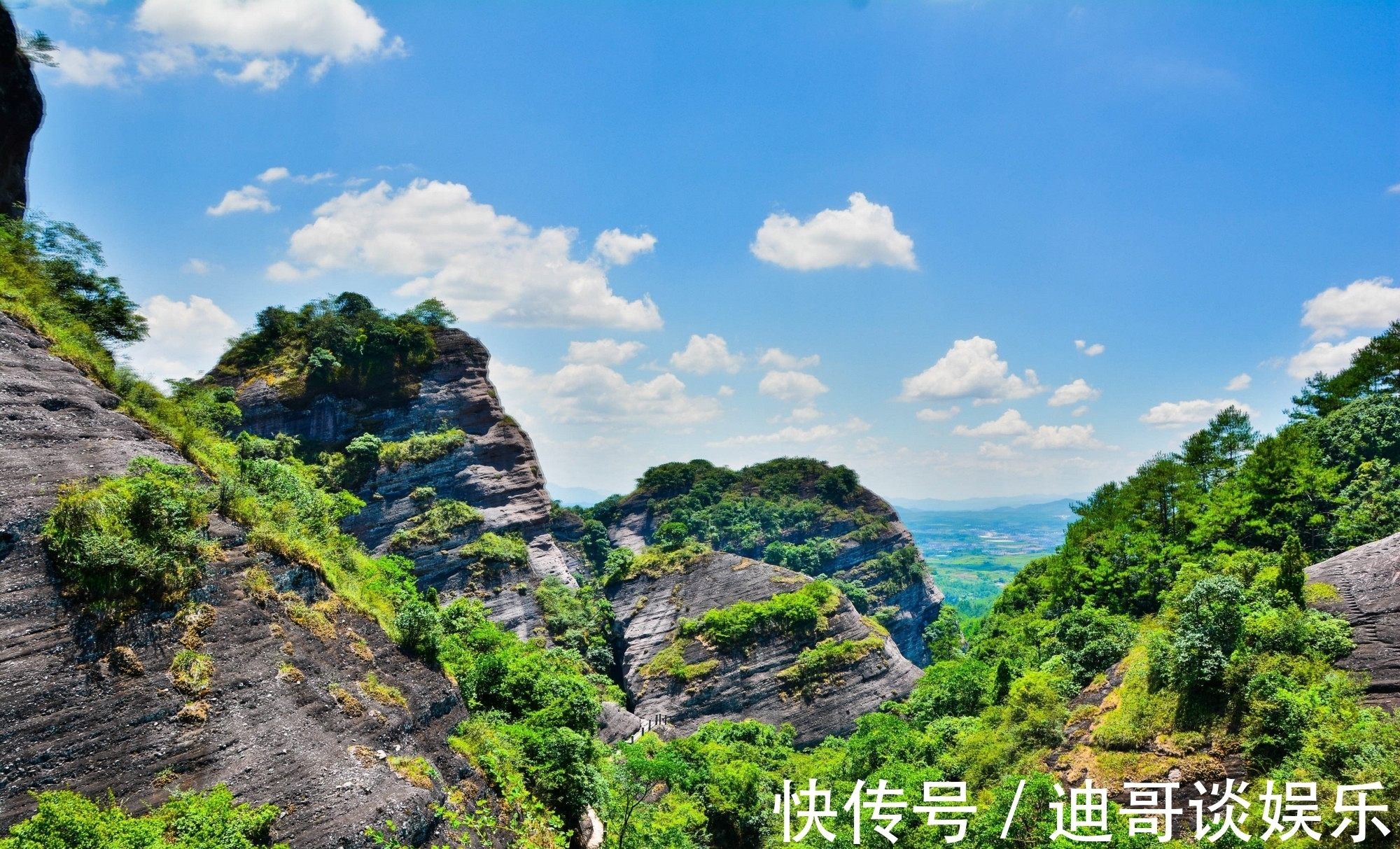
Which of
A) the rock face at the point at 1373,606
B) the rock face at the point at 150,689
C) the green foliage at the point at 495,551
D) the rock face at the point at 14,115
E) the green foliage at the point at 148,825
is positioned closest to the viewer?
the green foliage at the point at 148,825

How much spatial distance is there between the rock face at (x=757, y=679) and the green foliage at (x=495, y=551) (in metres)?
10.8

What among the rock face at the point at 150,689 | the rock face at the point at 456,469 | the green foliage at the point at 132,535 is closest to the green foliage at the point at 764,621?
the rock face at the point at 456,469

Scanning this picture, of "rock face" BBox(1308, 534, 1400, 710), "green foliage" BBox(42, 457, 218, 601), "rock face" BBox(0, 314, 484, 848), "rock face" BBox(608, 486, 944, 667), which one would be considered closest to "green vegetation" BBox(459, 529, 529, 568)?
"rock face" BBox(0, 314, 484, 848)

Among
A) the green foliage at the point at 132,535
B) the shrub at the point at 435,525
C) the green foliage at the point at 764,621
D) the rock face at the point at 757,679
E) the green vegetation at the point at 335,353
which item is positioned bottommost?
the rock face at the point at 757,679

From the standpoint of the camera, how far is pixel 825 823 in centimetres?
2500

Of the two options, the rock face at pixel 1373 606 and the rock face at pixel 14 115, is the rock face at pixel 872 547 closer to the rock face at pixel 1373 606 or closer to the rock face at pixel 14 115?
the rock face at pixel 1373 606

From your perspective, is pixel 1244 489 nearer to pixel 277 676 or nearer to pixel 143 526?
pixel 277 676

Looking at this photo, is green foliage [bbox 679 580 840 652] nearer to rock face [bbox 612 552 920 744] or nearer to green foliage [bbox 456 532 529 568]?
rock face [bbox 612 552 920 744]

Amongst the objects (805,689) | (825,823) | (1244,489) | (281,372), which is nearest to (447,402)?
(281,372)

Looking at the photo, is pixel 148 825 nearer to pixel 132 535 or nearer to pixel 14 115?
pixel 132 535

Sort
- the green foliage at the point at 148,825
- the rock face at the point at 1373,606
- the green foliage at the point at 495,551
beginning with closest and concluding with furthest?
the green foliage at the point at 148,825 → the rock face at the point at 1373,606 → the green foliage at the point at 495,551

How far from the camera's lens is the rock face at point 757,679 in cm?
4562

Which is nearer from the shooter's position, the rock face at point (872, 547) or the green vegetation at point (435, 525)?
the green vegetation at point (435, 525)

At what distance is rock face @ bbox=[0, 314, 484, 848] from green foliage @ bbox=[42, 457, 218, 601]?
415mm
